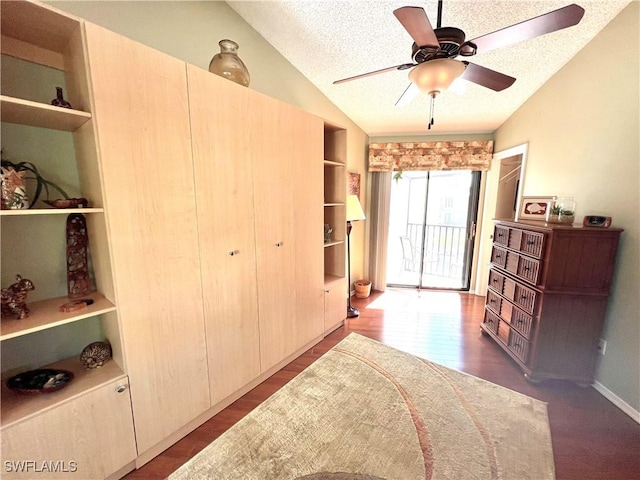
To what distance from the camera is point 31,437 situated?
1067 millimetres

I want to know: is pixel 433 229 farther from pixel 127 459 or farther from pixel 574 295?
pixel 127 459

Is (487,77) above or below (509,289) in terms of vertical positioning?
above

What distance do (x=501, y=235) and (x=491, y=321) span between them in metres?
0.90

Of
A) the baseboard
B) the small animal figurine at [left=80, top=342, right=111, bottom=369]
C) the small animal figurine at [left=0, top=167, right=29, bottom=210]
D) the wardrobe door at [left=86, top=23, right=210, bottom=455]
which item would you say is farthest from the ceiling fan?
the baseboard

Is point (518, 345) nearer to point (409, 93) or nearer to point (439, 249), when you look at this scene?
point (409, 93)

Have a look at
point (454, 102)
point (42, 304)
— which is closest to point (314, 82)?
point (454, 102)

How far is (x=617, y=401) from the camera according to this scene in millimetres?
1832

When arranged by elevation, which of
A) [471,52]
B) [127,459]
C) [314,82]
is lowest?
[127,459]

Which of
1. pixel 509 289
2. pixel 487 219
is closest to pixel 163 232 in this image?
pixel 509 289

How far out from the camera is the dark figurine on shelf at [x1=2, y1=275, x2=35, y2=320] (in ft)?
3.63

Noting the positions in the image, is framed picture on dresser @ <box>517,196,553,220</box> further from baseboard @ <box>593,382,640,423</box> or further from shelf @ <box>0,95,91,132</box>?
shelf @ <box>0,95,91,132</box>

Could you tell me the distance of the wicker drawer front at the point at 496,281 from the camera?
252 cm

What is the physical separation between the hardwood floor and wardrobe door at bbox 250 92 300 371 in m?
0.41

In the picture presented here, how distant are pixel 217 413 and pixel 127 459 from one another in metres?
0.54
